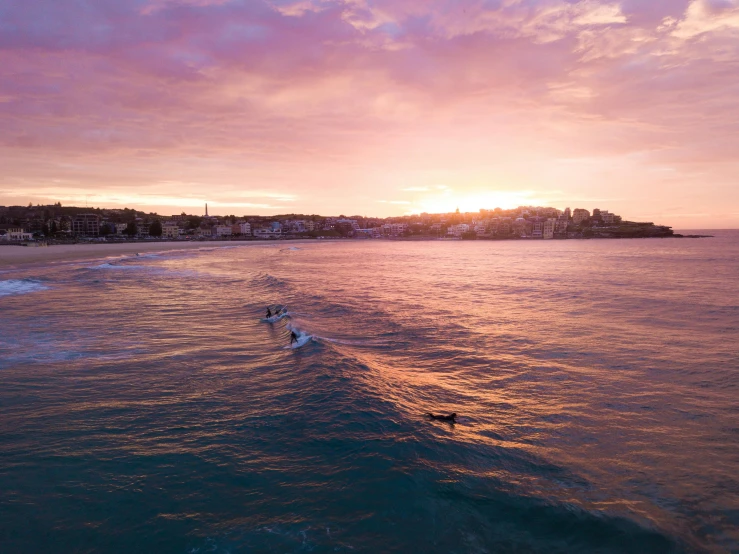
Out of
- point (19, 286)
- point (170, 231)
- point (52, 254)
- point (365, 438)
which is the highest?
point (170, 231)

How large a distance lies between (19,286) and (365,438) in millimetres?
36786

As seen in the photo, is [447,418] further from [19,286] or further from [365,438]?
[19,286]

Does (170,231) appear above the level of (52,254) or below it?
above

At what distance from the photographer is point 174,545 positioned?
653 centimetres

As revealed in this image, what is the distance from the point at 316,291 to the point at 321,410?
2485 centimetres

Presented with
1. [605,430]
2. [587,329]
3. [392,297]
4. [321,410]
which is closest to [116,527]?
[321,410]

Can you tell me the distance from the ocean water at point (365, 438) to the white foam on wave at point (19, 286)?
14.4 meters

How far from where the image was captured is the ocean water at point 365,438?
6.96 meters

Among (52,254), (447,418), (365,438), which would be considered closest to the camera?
(365,438)

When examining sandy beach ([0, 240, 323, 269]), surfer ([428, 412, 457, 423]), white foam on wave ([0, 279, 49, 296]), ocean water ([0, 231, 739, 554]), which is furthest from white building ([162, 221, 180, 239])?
surfer ([428, 412, 457, 423])

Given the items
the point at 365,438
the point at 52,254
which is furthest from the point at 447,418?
the point at 52,254

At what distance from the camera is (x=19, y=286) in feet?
112

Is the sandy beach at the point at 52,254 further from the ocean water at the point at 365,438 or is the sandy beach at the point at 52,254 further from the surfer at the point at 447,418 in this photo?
the surfer at the point at 447,418

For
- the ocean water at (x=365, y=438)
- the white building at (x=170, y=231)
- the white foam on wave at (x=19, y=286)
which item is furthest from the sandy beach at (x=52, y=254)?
the white building at (x=170, y=231)
